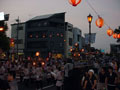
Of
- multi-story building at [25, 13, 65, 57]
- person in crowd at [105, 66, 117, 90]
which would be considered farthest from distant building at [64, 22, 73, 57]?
person in crowd at [105, 66, 117, 90]

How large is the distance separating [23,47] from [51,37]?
11.1 metres

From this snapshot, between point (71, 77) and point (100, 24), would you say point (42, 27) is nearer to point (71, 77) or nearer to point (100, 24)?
point (100, 24)

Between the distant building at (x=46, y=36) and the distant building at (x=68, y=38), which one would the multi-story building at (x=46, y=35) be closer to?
the distant building at (x=46, y=36)

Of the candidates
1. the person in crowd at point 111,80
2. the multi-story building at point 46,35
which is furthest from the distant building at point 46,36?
the person in crowd at point 111,80

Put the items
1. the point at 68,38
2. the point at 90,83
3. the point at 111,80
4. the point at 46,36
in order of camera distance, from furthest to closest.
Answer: the point at 68,38 < the point at 46,36 < the point at 111,80 < the point at 90,83

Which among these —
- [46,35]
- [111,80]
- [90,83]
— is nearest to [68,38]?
[46,35]

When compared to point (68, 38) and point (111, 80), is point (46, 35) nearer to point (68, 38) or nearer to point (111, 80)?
point (68, 38)

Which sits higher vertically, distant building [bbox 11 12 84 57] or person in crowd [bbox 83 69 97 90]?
distant building [bbox 11 12 84 57]

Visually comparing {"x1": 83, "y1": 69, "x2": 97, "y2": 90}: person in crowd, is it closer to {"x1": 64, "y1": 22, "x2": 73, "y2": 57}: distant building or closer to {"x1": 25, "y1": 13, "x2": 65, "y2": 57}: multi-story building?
{"x1": 25, "y1": 13, "x2": 65, "y2": 57}: multi-story building

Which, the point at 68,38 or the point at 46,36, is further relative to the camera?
the point at 68,38

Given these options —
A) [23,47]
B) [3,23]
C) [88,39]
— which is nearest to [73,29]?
[23,47]

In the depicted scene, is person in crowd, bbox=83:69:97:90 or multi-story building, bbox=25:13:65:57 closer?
person in crowd, bbox=83:69:97:90

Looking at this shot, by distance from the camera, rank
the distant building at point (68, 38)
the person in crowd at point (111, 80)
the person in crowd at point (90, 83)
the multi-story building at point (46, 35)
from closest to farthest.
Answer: the person in crowd at point (90, 83)
the person in crowd at point (111, 80)
the multi-story building at point (46, 35)
the distant building at point (68, 38)

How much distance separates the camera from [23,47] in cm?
5491
